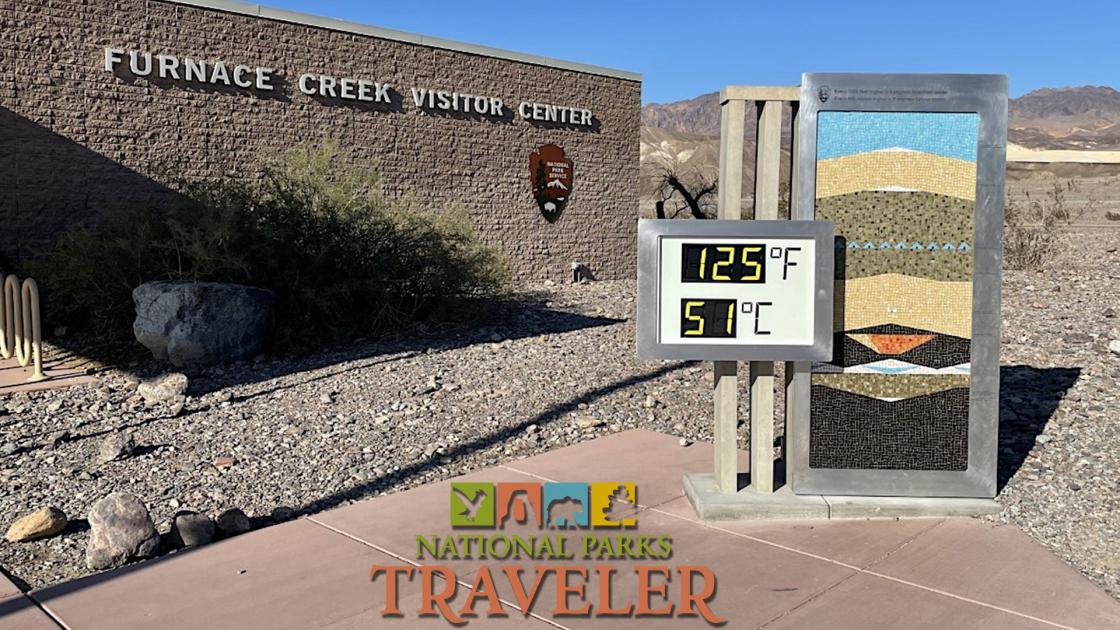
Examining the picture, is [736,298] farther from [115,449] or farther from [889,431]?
[115,449]

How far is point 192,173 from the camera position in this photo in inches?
637

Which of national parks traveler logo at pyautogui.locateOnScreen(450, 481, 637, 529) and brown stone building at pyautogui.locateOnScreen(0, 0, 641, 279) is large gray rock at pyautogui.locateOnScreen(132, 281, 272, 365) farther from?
national parks traveler logo at pyautogui.locateOnScreen(450, 481, 637, 529)

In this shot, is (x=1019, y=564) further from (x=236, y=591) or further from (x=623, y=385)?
(x=623, y=385)

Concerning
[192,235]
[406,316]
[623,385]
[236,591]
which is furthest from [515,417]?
[192,235]

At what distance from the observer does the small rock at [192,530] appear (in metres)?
5.46

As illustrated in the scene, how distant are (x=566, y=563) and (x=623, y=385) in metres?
4.66

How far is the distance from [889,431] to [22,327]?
10274mm

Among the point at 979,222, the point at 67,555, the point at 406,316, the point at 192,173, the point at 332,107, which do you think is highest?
the point at 332,107

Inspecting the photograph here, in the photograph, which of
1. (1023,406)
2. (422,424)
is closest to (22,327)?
(422,424)

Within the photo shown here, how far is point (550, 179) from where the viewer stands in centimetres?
2256

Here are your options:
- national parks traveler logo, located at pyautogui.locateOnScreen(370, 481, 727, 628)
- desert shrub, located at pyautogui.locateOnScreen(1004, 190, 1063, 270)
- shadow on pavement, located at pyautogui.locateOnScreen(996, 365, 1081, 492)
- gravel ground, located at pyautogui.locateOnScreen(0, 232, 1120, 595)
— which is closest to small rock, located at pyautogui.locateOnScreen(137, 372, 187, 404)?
gravel ground, located at pyautogui.locateOnScreen(0, 232, 1120, 595)

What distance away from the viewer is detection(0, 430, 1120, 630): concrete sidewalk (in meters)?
4.41

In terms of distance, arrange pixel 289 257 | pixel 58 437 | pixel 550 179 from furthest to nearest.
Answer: pixel 550 179
pixel 289 257
pixel 58 437

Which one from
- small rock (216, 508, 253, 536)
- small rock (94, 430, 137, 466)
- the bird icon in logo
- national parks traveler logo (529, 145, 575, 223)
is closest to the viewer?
small rock (216, 508, 253, 536)
